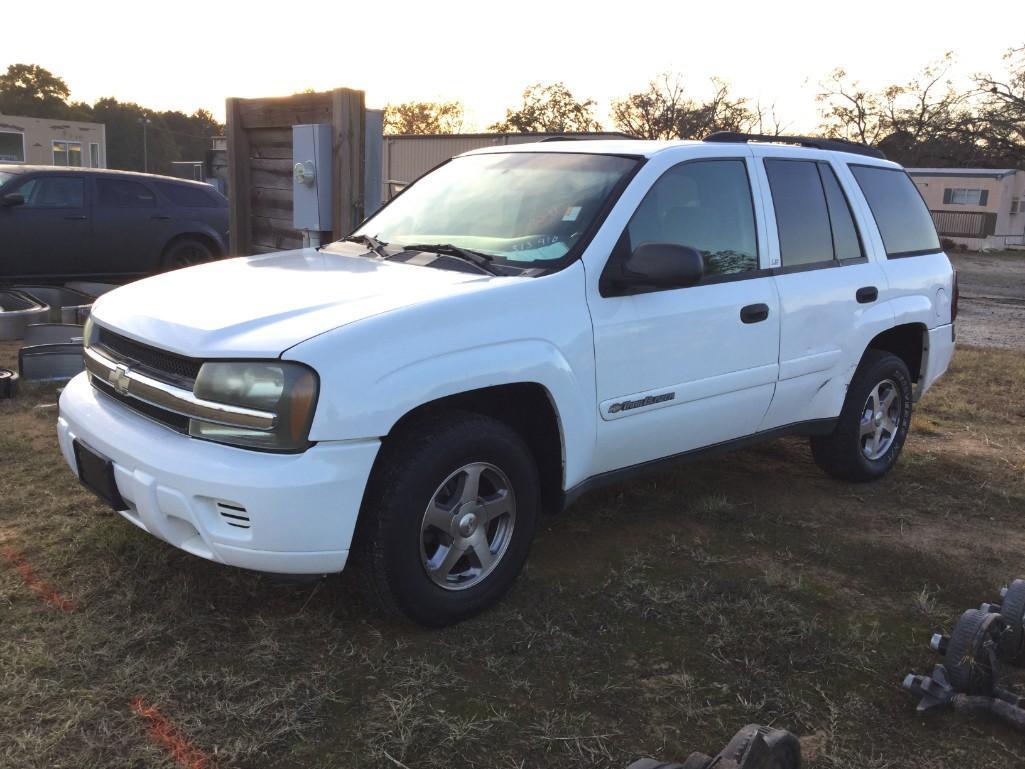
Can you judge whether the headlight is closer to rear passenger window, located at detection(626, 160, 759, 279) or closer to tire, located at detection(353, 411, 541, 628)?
tire, located at detection(353, 411, 541, 628)

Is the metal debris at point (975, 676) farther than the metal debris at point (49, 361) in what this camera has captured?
No

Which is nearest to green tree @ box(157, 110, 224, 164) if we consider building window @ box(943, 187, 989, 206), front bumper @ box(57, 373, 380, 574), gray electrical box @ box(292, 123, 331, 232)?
building window @ box(943, 187, 989, 206)

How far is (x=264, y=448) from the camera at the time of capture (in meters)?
2.84

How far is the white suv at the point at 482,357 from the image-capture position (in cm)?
286

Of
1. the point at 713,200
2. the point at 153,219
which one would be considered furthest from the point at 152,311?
the point at 153,219

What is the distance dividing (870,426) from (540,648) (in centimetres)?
286

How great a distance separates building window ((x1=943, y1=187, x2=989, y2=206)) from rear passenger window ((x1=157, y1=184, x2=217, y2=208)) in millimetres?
33306

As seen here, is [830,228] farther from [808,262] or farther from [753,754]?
[753,754]

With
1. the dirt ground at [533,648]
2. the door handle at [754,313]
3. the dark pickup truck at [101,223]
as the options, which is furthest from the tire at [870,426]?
the dark pickup truck at [101,223]

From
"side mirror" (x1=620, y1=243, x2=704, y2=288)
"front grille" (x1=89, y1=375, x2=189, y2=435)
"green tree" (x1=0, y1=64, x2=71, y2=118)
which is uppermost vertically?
"green tree" (x1=0, y1=64, x2=71, y2=118)

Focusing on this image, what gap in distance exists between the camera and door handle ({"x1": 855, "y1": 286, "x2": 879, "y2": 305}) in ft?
15.6

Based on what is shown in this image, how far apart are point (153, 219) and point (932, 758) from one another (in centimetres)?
1061

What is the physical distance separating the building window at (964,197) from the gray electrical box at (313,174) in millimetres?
35544

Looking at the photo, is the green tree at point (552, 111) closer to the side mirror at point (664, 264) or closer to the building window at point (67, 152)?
the building window at point (67, 152)
